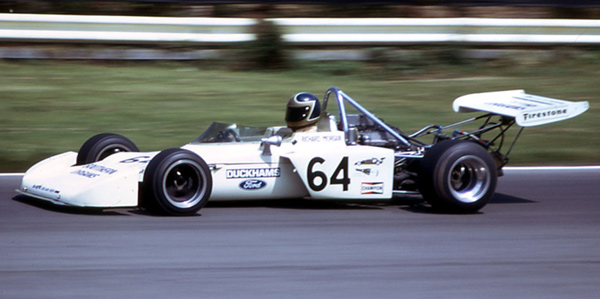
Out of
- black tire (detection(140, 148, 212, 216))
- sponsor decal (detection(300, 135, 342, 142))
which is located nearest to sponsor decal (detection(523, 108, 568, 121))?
sponsor decal (detection(300, 135, 342, 142))

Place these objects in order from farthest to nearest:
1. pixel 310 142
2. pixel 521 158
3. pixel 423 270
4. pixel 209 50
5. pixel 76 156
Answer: pixel 209 50
pixel 521 158
pixel 76 156
pixel 310 142
pixel 423 270

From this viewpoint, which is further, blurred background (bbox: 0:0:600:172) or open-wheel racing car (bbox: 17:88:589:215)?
blurred background (bbox: 0:0:600:172)

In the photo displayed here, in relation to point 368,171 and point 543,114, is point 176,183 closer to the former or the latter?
point 368,171

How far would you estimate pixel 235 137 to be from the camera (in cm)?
689

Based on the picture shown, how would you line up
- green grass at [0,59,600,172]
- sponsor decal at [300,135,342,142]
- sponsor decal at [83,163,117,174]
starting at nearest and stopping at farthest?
sponsor decal at [83,163,117,174] → sponsor decal at [300,135,342,142] → green grass at [0,59,600,172]

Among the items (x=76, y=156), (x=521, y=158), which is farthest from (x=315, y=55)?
(x=76, y=156)

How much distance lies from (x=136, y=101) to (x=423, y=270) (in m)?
7.68

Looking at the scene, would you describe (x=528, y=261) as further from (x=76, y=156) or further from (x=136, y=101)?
(x=136, y=101)

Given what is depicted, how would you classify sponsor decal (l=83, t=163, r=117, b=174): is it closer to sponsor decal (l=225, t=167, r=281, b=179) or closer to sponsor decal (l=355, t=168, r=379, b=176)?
sponsor decal (l=225, t=167, r=281, b=179)

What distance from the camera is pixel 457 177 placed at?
677cm

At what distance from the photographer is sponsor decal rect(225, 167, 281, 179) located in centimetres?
655

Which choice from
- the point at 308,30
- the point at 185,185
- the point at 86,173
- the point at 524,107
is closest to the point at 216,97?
the point at 308,30

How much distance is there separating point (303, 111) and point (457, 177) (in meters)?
1.40

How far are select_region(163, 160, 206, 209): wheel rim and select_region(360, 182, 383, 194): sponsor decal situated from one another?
1.31 m
